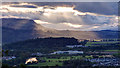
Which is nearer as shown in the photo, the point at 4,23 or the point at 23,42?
the point at 23,42

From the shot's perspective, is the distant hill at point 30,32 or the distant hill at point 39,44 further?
the distant hill at point 30,32

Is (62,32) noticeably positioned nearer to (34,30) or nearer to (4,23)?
(34,30)

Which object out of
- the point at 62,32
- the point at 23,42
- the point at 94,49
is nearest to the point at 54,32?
the point at 62,32

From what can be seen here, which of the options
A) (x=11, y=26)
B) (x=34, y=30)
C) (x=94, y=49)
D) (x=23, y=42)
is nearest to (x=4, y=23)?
(x=11, y=26)

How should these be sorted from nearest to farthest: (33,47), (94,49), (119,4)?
(94,49), (33,47), (119,4)

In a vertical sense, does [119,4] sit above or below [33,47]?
above

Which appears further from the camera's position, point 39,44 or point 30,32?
point 30,32

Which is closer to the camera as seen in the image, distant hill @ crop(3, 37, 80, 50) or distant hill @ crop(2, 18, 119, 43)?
distant hill @ crop(3, 37, 80, 50)

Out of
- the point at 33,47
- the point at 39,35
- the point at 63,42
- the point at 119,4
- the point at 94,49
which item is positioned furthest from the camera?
the point at 119,4
